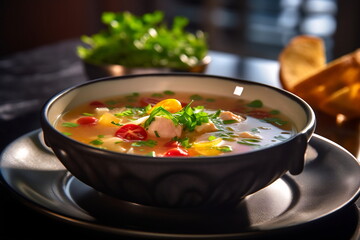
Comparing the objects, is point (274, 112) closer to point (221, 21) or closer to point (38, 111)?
point (38, 111)

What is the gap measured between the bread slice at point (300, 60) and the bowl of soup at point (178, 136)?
66cm

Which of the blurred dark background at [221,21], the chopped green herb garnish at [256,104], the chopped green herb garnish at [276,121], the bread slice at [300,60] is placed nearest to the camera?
the chopped green herb garnish at [276,121]

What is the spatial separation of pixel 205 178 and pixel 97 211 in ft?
0.95

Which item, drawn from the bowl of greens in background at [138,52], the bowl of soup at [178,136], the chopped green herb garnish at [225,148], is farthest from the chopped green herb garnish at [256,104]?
the bowl of greens in background at [138,52]

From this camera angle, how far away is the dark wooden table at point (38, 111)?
121 centimetres

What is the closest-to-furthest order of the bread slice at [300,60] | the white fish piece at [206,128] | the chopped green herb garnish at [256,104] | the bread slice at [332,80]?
the white fish piece at [206,128]
the chopped green herb garnish at [256,104]
the bread slice at [332,80]
the bread slice at [300,60]

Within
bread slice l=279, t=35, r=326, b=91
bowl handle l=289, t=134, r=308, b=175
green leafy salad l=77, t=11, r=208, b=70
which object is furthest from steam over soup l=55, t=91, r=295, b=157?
green leafy salad l=77, t=11, r=208, b=70

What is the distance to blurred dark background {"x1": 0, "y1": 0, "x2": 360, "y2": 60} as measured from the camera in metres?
5.60

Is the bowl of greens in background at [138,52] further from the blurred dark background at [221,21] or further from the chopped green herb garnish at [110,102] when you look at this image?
the blurred dark background at [221,21]

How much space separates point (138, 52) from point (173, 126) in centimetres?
120

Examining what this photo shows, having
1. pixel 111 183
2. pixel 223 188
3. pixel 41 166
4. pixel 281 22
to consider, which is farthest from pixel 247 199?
pixel 281 22

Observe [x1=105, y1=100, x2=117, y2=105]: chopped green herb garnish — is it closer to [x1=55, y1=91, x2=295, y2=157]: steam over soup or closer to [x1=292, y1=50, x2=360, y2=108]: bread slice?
[x1=55, y1=91, x2=295, y2=157]: steam over soup

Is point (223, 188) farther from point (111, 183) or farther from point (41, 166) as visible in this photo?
point (41, 166)

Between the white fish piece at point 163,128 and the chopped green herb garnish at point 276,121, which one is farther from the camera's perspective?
the chopped green herb garnish at point 276,121
